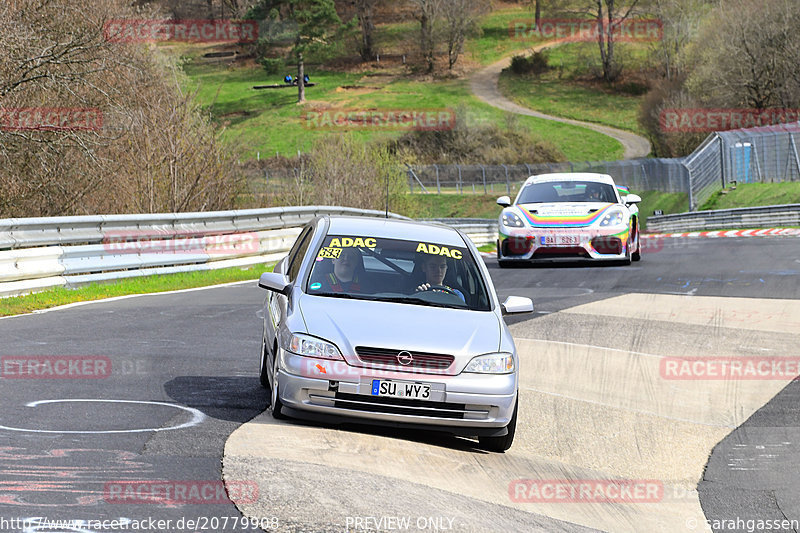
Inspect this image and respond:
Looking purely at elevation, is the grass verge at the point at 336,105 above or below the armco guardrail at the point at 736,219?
below

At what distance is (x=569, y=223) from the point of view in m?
18.9

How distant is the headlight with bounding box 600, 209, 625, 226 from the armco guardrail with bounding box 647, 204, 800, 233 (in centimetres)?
1783

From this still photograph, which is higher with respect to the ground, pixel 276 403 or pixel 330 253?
pixel 330 253

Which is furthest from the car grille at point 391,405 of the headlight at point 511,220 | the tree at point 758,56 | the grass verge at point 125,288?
the tree at point 758,56

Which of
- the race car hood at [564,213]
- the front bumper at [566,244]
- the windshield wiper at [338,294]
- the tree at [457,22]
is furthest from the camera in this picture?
the tree at [457,22]

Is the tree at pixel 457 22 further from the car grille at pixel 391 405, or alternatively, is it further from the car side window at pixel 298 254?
the car grille at pixel 391 405

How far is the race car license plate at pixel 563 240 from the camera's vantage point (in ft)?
62.3

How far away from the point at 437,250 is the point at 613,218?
11126mm

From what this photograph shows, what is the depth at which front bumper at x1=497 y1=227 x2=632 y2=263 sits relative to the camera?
19.0 metres

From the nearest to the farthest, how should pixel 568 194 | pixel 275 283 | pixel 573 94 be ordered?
1. pixel 275 283
2. pixel 568 194
3. pixel 573 94

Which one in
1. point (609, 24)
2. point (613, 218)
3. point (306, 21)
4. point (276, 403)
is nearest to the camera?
point (276, 403)

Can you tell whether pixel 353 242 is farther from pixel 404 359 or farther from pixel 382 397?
pixel 382 397

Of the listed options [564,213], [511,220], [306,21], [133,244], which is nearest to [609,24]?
[306,21]

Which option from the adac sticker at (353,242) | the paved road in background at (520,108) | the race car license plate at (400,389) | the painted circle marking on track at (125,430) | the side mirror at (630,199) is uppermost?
the adac sticker at (353,242)
